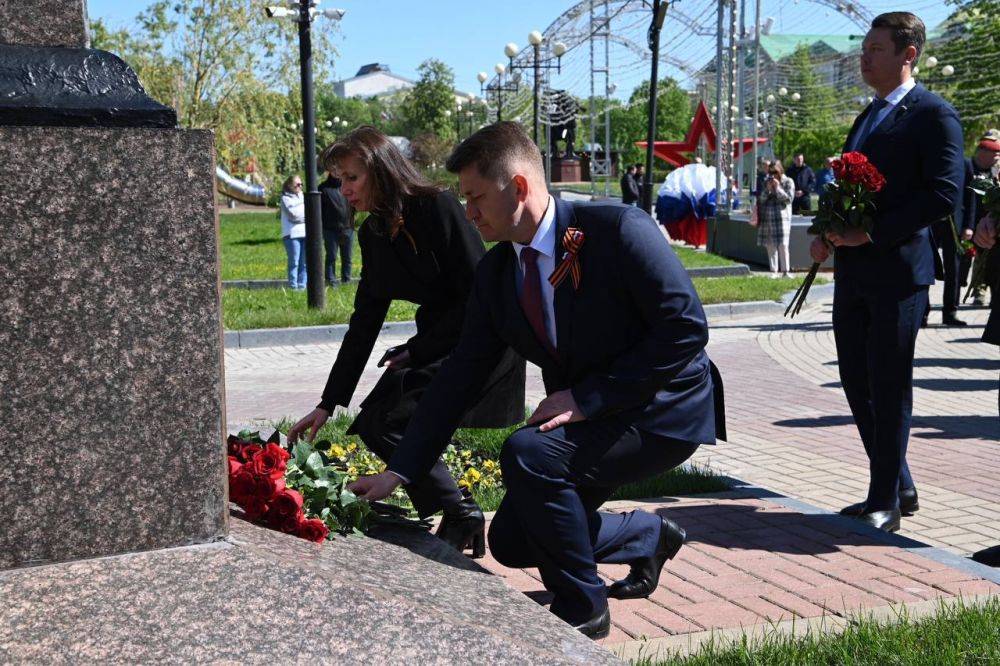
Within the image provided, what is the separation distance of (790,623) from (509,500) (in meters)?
0.95

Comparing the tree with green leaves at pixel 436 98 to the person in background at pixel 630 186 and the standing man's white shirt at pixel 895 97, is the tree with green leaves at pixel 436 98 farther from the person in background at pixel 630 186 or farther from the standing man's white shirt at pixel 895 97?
the standing man's white shirt at pixel 895 97

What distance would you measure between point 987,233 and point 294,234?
1286 centimetres

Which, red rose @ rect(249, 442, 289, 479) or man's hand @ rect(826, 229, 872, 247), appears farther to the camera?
man's hand @ rect(826, 229, 872, 247)

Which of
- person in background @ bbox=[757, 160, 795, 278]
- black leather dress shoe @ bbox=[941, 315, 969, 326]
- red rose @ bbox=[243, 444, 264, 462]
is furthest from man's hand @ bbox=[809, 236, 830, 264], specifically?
person in background @ bbox=[757, 160, 795, 278]

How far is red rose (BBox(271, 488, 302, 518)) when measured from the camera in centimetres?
316

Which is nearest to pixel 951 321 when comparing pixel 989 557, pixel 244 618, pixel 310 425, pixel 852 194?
pixel 852 194

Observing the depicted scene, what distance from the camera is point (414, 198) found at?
14.2 feet

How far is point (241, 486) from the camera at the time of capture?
3.20 metres

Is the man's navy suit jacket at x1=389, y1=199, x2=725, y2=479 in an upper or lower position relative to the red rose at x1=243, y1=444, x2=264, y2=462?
upper

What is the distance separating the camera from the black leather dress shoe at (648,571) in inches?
151

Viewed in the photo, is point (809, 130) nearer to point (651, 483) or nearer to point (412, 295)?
point (651, 483)

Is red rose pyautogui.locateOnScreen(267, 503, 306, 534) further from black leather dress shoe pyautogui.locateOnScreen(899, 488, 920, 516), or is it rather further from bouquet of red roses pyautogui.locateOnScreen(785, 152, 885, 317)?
black leather dress shoe pyautogui.locateOnScreen(899, 488, 920, 516)

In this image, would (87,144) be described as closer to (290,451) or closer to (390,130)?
(290,451)

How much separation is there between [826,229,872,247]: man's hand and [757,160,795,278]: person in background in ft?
46.1
